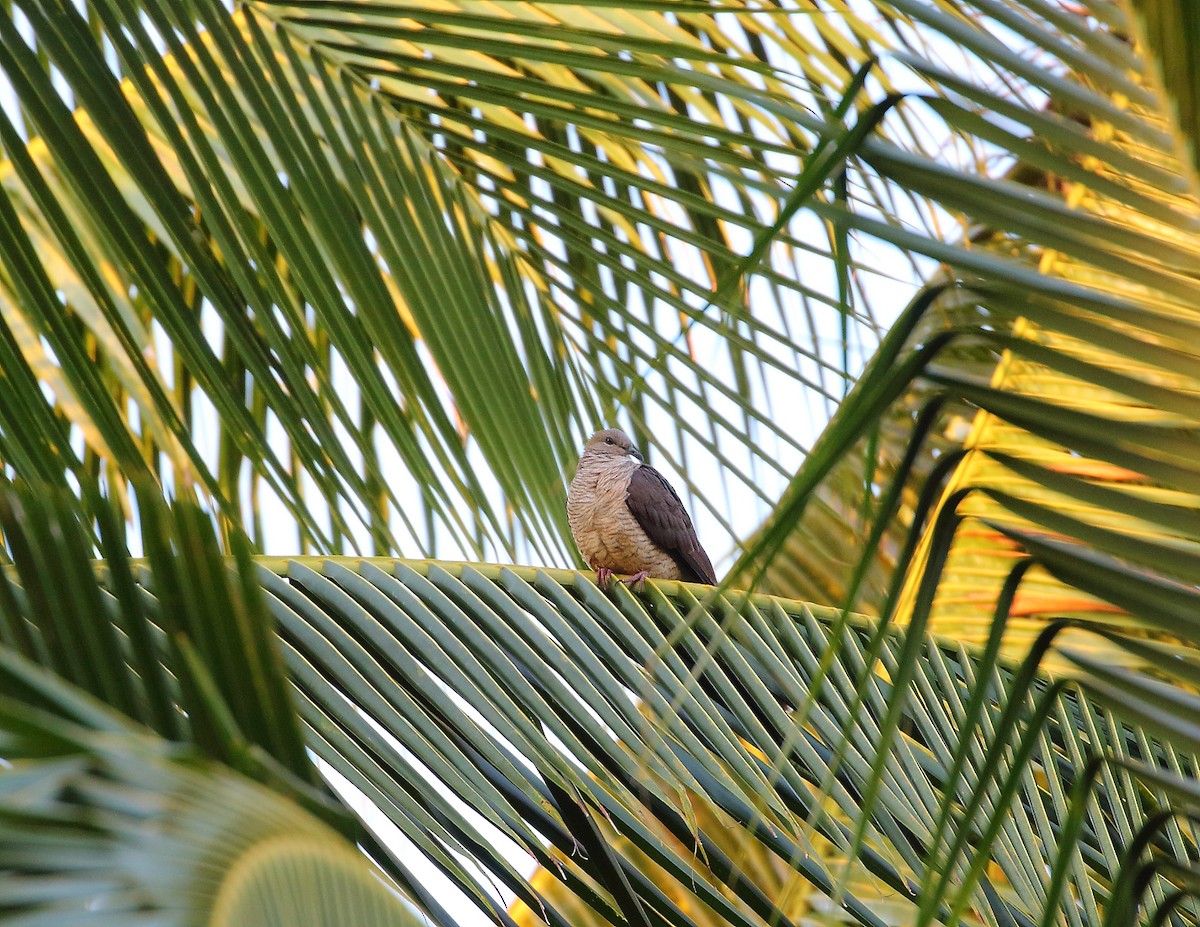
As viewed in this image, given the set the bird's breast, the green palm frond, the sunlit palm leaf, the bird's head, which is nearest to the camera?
the sunlit palm leaf

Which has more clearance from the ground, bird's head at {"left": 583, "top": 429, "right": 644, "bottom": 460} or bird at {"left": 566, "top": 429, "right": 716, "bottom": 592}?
bird's head at {"left": 583, "top": 429, "right": 644, "bottom": 460}

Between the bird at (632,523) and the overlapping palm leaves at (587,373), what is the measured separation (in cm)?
143

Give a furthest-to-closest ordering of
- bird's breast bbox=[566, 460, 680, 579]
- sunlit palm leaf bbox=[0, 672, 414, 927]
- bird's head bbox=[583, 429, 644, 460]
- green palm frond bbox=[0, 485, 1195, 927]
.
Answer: bird's head bbox=[583, 429, 644, 460] < bird's breast bbox=[566, 460, 680, 579] < green palm frond bbox=[0, 485, 1195, 927] < sunlit palm leaf bbox=[0, 672, 414, 927]

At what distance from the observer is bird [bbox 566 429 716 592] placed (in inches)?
161

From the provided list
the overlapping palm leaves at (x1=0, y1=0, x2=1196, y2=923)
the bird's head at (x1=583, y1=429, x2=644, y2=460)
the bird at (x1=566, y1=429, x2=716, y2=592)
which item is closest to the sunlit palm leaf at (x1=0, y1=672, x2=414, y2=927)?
the overlapping palm leaves at (x1=0, y1=0, x2=1196, y2=923)

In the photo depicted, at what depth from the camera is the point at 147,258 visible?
179 cm

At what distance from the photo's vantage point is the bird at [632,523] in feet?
13.4

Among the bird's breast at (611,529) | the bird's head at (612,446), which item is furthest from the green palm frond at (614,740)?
the bird's head at (612,446)

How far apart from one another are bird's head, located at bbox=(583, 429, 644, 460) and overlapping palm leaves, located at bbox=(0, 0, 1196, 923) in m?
1.77

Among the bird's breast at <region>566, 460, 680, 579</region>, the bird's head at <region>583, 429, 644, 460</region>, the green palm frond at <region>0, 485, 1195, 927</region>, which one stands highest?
the bird's head at <region>583, 429, 644, 460</region>

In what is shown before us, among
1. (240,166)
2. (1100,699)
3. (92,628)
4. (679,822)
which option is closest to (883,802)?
(679,822)

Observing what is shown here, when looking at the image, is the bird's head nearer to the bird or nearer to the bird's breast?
the bird

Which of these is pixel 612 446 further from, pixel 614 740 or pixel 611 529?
pixel 614 740

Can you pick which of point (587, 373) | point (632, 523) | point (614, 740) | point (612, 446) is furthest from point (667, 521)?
point (614, 740)
